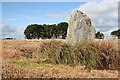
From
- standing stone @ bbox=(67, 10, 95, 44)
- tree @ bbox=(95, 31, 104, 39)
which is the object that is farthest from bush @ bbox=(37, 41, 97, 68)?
tree @ bbox=(95, 31, 104, 39)

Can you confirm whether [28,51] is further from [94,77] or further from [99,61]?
[94,77]

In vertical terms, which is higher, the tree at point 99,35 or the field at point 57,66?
the tree at point 99,35

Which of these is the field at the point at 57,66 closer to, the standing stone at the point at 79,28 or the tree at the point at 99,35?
the standing stone at the point at 79,28

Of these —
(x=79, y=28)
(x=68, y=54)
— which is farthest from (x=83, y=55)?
(x=79, y=28)

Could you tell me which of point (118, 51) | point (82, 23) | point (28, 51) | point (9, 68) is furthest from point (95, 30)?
point (9, 68)

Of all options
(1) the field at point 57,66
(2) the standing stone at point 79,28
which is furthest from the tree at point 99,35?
(1) the field at point 57,66

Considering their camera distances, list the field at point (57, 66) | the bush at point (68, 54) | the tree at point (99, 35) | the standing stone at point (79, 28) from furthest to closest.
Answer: the tree at point (99, 35) → the standing stone at point (79, 28) → the bush at point (68, 54) → the field at point (57, 66)

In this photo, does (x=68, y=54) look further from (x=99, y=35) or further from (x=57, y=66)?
(x=99, y=35)

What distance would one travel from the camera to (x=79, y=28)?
14773 millimetres

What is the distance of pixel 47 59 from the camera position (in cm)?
1355

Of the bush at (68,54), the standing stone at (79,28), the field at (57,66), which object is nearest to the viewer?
the field at (57,66)

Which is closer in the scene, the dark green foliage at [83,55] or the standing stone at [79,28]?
the dark green foliage at [83,55]

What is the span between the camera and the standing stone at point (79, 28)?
1451 cm

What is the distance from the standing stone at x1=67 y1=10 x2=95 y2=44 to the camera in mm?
14509
